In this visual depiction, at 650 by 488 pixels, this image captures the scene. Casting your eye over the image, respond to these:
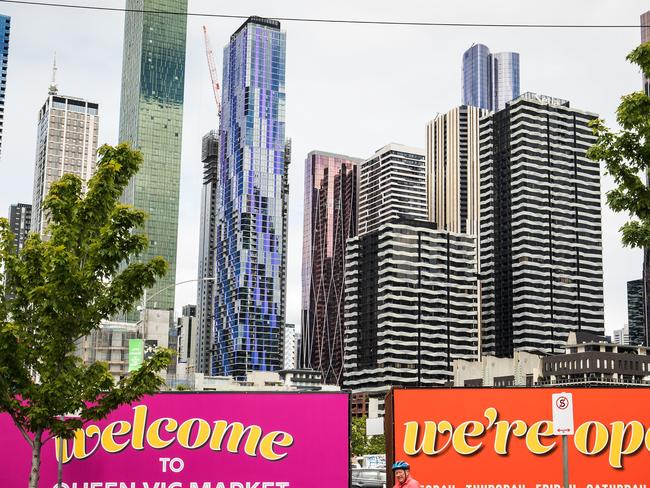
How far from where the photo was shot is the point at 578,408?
71.2ft

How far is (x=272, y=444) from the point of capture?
2164 cm

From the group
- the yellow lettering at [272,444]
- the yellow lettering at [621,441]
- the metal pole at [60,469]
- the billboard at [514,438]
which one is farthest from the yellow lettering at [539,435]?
the metal pole at [60,469]

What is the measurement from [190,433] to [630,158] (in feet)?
38.0

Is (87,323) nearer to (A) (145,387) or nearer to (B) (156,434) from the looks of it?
(A) (145,387)

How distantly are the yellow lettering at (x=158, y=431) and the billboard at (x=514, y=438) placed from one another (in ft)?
16.7

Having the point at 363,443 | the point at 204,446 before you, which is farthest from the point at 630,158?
the point at 363,443

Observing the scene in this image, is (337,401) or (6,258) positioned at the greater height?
(6,258)

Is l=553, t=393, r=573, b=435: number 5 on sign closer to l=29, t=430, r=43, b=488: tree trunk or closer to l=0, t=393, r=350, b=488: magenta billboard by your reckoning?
l=0, t=393, r=350, b=488: magenta billboard

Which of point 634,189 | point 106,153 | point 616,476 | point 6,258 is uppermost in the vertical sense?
point 106,153

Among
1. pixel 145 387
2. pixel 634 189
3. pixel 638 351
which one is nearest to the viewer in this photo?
pixel 634 189

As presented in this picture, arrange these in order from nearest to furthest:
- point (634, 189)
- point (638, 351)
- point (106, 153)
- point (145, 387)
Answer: point (634, 189) → point (145, 387) → point (106, 153) → point (638, 351)

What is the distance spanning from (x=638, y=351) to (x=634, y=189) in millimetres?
179823

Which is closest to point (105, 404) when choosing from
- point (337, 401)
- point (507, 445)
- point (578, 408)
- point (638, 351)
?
point (337, 401)

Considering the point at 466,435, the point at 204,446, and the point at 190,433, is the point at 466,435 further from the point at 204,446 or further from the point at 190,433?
the point at 190,433
